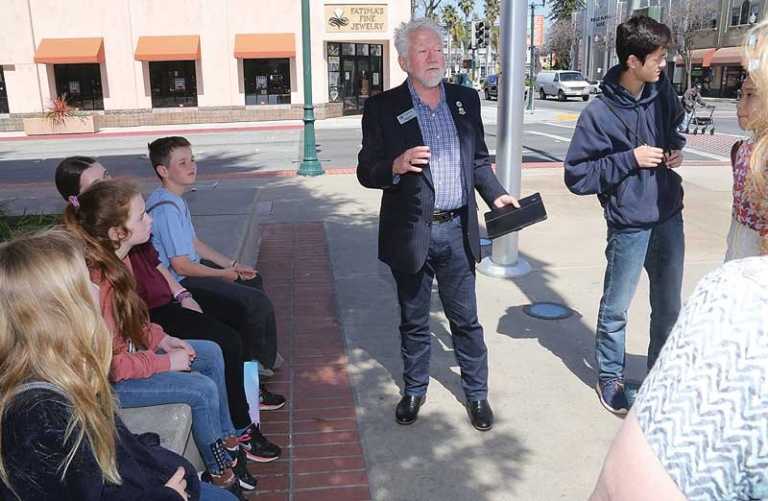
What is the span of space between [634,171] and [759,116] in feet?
7.82

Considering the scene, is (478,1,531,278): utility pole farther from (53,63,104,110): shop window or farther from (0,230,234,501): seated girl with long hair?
(53,63,104,110): shop window

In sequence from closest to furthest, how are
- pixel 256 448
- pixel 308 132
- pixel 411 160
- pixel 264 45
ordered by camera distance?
pixel 411 160 → pixel 256 448 → pixel 308 132 → pixel 264 45

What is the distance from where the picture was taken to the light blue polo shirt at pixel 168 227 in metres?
3.86

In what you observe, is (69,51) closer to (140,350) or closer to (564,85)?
(140,350)

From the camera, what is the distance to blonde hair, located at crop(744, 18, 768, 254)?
3.69 feet

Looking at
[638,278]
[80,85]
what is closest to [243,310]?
[638,278]

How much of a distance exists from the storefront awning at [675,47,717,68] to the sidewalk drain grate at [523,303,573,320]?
47.2 m

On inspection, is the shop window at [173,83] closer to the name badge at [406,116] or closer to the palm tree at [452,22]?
the name badge at [406,116]

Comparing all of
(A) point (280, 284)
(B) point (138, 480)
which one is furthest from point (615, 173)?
(A) point (280, 284)

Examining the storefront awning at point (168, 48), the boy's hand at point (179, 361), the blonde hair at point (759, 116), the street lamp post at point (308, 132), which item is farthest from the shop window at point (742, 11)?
the blonde hair at point (759, 116)

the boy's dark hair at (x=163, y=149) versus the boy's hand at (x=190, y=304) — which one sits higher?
the boy's dark hair at (x=163, y=149)

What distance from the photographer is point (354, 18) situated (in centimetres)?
2602

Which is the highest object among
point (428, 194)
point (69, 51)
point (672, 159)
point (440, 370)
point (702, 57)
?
point (702, 57)

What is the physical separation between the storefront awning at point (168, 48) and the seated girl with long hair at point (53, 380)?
989 inches
